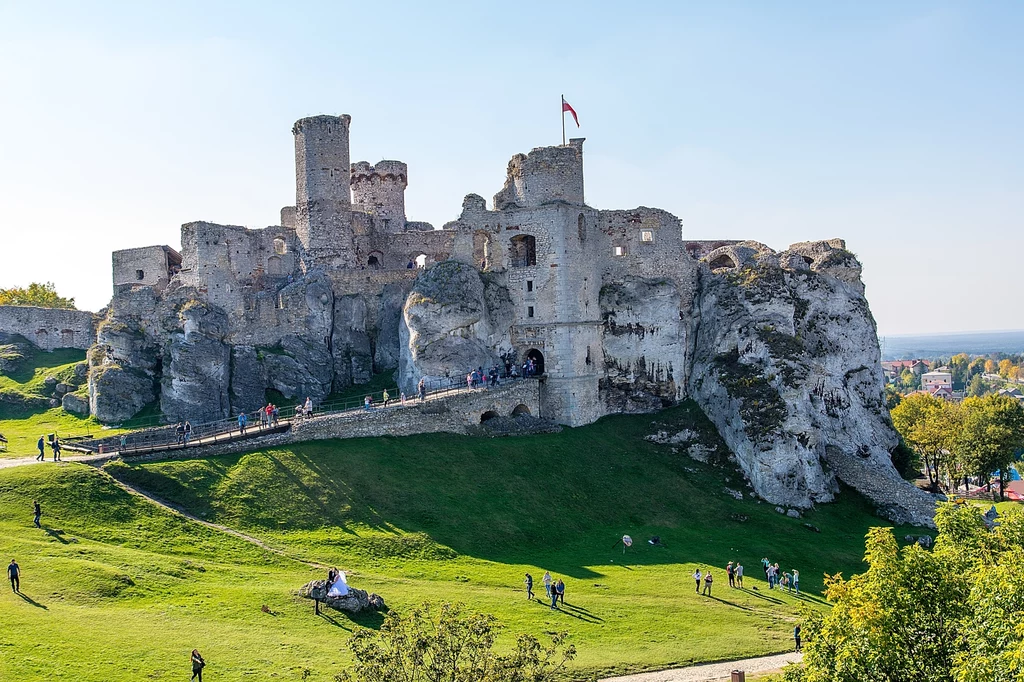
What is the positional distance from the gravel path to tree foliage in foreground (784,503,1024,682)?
633 centimetres

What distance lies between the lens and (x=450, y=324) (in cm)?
5753

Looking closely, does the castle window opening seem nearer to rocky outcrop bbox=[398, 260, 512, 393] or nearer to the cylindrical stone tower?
rocky outcrop bbox=[398, 260, 512, 393]

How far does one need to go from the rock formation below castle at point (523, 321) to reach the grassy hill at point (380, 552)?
7064mm

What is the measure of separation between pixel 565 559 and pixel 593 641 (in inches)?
361

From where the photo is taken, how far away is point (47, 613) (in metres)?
27.5

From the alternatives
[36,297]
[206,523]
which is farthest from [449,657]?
[36,297]

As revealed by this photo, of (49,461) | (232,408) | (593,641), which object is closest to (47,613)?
(49,461)

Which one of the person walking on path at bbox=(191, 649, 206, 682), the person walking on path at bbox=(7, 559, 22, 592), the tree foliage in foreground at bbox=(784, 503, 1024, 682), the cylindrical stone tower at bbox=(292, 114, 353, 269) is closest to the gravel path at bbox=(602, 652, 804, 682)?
the tree foliage in foreground at bbox=(784, 503, 1024, 682)

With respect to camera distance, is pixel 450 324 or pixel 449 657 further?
pixel 450 324

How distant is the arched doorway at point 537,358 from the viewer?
60.4m

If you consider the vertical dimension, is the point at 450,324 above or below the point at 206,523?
above

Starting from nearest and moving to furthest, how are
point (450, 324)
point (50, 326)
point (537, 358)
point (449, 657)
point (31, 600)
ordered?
1. point (449, 657)
2. point (31, 600)
3. point (450, 324)
4. point (537, 358)
5. point (50, 326)

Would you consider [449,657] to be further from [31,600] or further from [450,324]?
[450,324]

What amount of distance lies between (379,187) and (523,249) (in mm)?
16850
